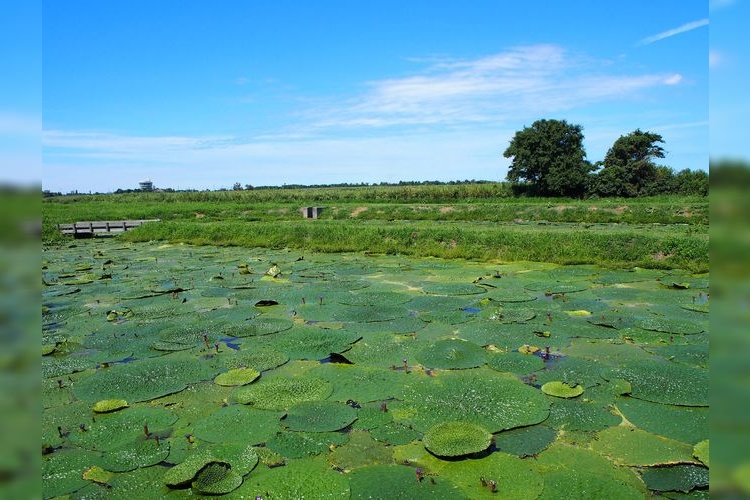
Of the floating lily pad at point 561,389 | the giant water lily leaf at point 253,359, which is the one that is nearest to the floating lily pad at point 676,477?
the floating lily pad at point 561,389

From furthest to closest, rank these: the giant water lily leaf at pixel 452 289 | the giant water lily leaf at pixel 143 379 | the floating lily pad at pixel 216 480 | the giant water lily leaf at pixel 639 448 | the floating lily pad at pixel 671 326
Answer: the giant water lily leaf at pixel 452 289
the floating lily pad at pixel 671 326
the giant water lily leaf at pixel 143 379
the giant water lily leaf at pixel 639 448
the floating lily pad at pixel 216 480

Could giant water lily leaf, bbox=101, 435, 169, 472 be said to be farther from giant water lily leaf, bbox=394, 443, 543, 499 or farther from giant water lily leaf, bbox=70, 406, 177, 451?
giant water lily leaf, bbox=394, 443, 543, 499

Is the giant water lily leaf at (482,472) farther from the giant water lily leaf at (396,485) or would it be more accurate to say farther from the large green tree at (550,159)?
the large green tree at (550,159)

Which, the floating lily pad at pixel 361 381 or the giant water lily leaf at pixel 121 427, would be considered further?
the floating lily pad at pixel 361 381

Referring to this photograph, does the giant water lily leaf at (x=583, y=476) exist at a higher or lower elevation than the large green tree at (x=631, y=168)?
lower

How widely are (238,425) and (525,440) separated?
2.94 m

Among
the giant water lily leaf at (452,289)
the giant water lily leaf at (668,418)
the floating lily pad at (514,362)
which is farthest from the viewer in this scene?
the giant water lily leaf at (452,289)

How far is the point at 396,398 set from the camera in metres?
5.71

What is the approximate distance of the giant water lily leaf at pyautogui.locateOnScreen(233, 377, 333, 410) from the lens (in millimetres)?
5637

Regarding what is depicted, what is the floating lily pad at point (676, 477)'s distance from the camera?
4.00m

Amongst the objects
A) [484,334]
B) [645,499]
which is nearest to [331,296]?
[484,334]

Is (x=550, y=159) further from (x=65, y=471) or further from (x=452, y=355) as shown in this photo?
(x=65, y=471)

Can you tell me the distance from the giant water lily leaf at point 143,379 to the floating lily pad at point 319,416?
1.75 meters
